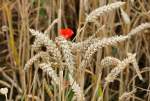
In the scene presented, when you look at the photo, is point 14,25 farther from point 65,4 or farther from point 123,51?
point 123,51

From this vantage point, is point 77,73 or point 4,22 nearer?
point 77,73

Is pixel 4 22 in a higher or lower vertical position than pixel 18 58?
higher

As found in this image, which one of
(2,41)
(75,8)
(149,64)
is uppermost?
(75,8)

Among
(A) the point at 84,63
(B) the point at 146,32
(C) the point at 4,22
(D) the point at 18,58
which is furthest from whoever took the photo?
(C) the point at 4,22

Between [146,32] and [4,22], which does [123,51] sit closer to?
[146,32]

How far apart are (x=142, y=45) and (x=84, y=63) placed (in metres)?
0.76

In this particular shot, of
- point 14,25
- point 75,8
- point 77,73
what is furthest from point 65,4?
point 77,73

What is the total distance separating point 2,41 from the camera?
169 cm

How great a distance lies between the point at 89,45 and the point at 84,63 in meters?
0.05

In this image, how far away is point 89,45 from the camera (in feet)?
2.78

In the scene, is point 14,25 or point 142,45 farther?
point 14,25

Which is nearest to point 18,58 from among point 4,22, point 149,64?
point 4,22

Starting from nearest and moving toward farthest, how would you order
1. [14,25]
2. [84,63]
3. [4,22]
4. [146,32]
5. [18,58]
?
[84,63], [18,58], [146,32], [4,22], [14,25]

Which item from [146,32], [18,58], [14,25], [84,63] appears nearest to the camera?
[84,63]
